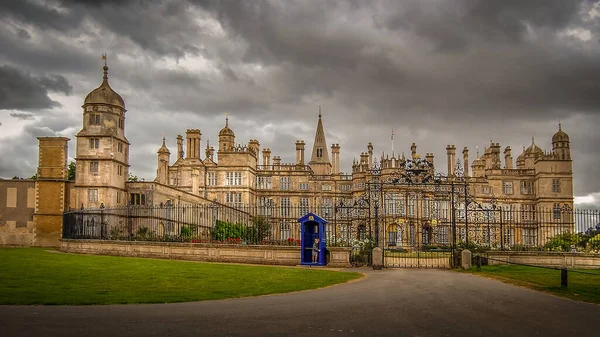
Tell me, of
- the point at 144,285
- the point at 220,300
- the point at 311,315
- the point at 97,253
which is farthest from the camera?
the point at 97,253

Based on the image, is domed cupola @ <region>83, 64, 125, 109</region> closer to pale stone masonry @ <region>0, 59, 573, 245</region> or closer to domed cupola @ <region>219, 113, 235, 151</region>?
pale stone masonry @ <region>0, 59, 573, 245</region>

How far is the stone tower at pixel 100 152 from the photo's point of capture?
4612 cm

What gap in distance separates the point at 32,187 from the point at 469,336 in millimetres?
41615

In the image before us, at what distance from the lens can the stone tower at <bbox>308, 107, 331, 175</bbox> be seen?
93562mm

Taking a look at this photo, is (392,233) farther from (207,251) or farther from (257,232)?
(207,251)

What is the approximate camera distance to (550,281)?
2216 centimetres

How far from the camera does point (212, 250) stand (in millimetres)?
30141

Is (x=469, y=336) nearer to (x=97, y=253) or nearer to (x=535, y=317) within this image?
(x=535, y=317)

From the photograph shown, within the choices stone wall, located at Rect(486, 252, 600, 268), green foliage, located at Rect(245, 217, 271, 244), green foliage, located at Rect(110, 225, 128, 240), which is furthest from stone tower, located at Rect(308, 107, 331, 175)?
stone wall, located at Rect(486, 252, 600, 268)

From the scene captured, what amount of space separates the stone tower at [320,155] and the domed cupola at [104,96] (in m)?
48.8

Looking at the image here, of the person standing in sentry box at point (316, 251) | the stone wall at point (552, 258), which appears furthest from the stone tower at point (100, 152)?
the stone wall at point (552, 258)

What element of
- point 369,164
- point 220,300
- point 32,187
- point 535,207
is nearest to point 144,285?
point 220,300

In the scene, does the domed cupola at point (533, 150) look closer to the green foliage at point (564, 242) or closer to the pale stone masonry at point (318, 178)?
the pale stone masonry at point (318, 178)

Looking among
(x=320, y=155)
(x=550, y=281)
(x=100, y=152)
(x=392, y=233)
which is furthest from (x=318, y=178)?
(x=550, y=281)
